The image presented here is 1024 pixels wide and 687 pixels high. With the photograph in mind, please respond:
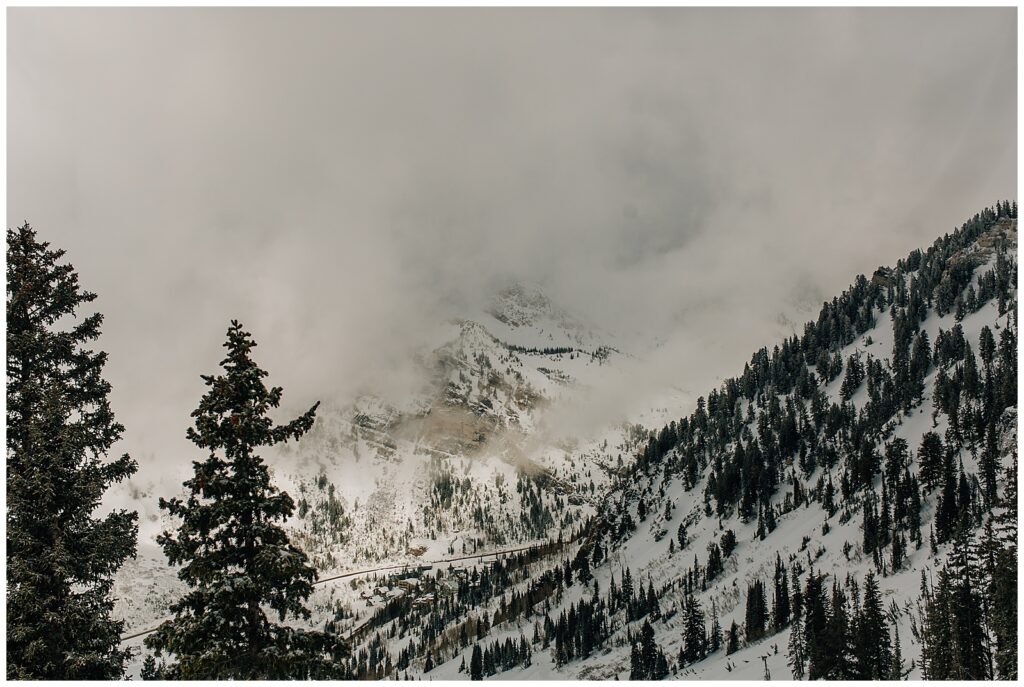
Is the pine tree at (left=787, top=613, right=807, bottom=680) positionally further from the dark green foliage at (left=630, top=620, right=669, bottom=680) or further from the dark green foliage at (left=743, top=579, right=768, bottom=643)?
the dark green foliage at (left=630, top=620, right=669, bottom=680)

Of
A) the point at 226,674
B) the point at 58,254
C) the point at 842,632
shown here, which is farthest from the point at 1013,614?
the point at 58,254

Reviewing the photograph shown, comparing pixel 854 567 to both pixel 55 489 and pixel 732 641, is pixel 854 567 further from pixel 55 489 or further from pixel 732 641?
pixel 55 489

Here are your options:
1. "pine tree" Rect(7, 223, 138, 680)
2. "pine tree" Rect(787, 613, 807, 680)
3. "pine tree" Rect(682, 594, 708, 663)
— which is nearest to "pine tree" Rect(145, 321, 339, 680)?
"pine tree" Rect(7, 223, 138, 680)

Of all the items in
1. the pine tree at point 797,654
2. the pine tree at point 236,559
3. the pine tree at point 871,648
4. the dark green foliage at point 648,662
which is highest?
the pine tree at point 236,559

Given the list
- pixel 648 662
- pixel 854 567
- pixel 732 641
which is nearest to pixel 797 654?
pixel 732 641

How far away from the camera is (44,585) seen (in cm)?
2144

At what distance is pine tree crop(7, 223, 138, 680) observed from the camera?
21.0 meters

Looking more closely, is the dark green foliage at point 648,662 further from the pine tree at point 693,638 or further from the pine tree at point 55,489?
the pine tree at point 55,489

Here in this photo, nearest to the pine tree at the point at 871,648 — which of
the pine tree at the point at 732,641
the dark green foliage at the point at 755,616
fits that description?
the pine tree at the point at 732,641

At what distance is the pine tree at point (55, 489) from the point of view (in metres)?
21.0

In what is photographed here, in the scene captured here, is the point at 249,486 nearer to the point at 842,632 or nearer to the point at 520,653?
the point at 842,632

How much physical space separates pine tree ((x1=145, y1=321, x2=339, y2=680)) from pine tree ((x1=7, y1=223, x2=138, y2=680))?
204 inches

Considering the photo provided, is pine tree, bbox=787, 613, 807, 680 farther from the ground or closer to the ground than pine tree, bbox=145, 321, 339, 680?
closer to the ground

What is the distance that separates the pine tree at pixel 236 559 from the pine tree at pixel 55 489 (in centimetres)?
519
